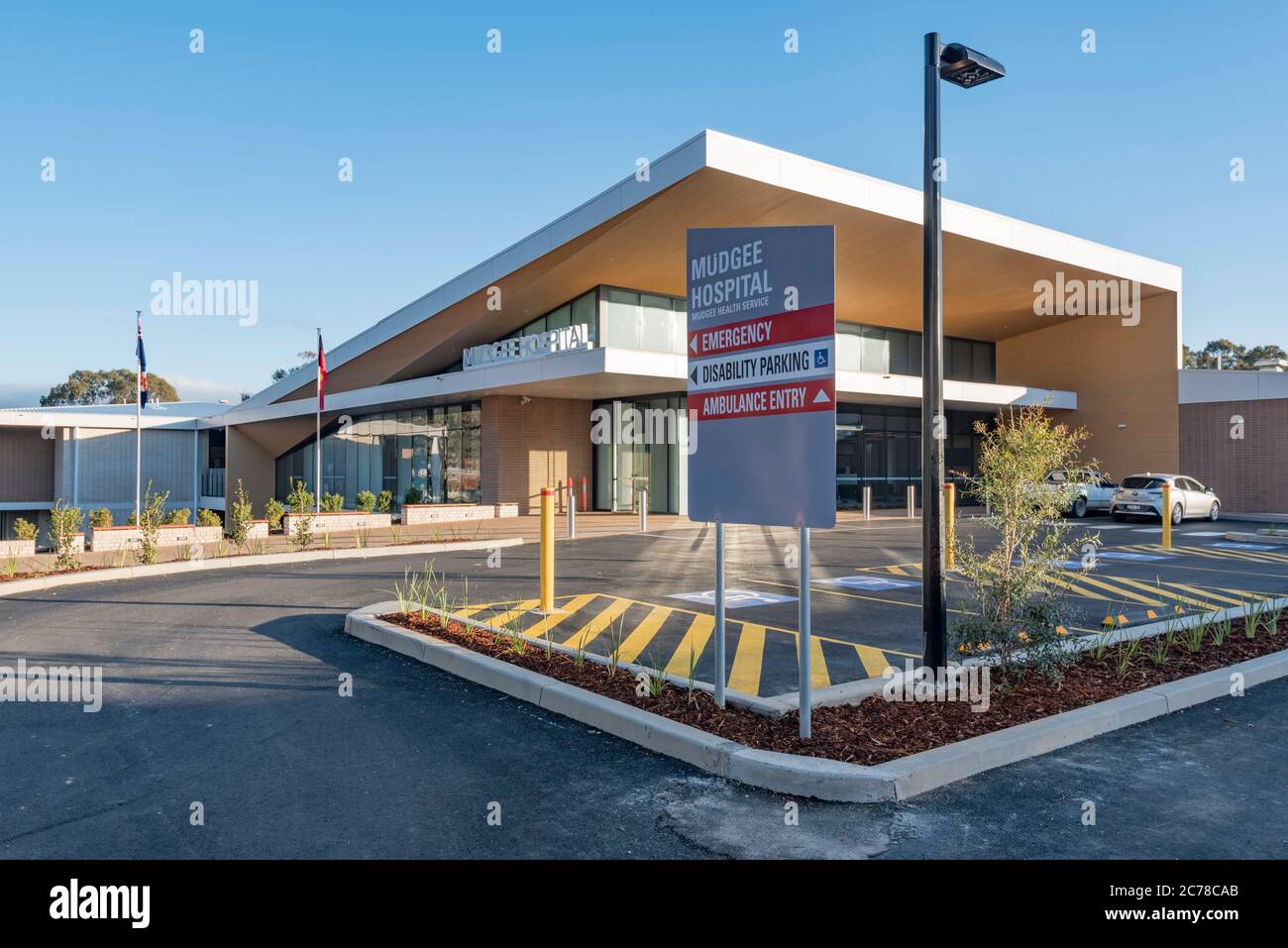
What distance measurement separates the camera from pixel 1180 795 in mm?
4816

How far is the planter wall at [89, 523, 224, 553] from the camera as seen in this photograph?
783 inches

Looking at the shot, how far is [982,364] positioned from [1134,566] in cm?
2710

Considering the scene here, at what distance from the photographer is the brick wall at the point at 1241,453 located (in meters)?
31.0

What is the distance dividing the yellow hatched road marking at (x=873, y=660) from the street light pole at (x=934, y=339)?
0.68 m

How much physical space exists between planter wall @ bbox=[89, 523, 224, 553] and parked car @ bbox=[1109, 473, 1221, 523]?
26.1 meters

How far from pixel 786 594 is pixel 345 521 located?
15453 mm

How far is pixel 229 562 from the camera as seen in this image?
15906mm

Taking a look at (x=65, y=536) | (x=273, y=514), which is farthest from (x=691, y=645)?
(x=273, y=514)

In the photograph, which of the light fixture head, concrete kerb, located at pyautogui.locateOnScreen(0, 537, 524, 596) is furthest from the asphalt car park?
the light fixture head

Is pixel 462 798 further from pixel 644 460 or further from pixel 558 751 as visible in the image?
pixel 644 460

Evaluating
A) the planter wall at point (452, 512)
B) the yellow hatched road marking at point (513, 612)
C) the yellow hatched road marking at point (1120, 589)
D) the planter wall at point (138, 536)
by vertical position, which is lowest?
the yellow hatched road marking at point (1120, 589)

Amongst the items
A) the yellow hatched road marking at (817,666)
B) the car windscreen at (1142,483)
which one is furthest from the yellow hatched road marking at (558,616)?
the car windscreen at (1142,483)

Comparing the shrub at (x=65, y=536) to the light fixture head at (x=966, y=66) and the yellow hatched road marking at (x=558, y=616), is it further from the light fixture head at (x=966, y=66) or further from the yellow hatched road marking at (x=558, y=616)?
the light fixture head at (x=966, y=66)
